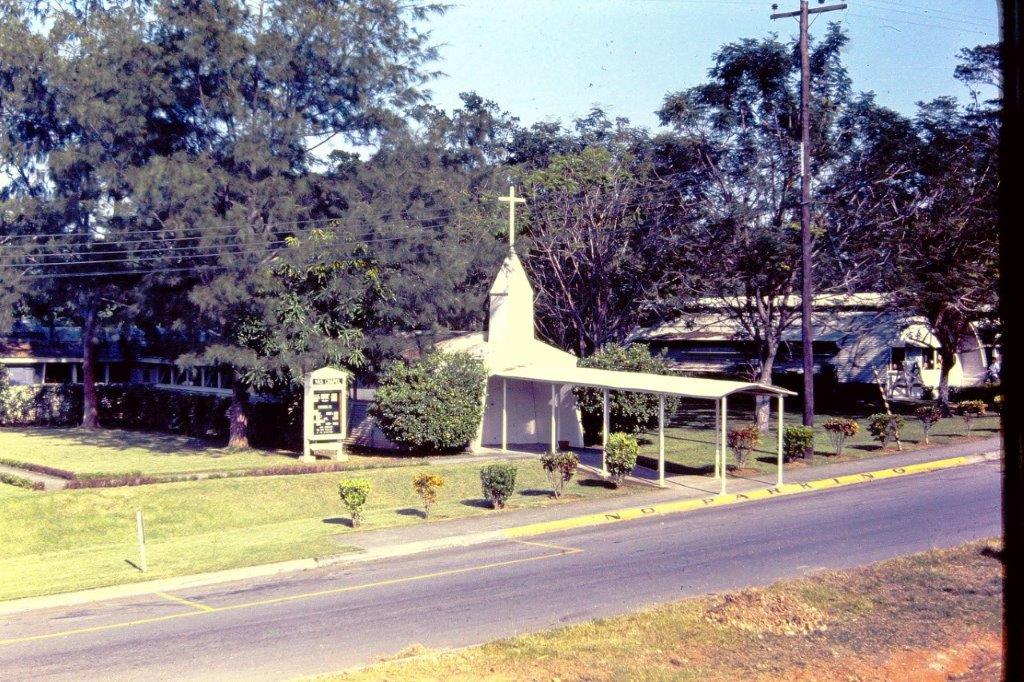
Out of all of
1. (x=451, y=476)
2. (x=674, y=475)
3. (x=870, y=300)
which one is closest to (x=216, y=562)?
(x=451, y=476)

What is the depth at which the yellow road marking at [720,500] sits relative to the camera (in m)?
19.5

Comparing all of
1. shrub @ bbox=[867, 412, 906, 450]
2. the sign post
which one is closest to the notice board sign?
the sign post

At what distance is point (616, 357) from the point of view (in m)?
31.3

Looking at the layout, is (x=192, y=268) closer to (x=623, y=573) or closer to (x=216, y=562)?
(x=216, y=562)

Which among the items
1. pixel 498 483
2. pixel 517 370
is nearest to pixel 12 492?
pixel 498 483

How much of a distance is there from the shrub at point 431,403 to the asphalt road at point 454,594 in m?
9.54

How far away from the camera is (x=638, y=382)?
2570cm

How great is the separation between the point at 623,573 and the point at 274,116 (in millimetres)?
21755

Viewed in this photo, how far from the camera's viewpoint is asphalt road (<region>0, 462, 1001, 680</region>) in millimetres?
11023

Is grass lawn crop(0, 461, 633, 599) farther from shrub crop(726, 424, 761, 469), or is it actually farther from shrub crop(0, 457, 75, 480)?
shrub crop(726, 424, 761, 469)

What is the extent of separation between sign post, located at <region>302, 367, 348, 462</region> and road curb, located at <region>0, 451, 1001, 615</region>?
405 inches

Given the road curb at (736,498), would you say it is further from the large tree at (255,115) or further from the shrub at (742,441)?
the large tree at (255,115)

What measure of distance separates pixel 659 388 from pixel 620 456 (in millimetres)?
1945

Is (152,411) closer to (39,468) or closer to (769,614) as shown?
(39,468)
